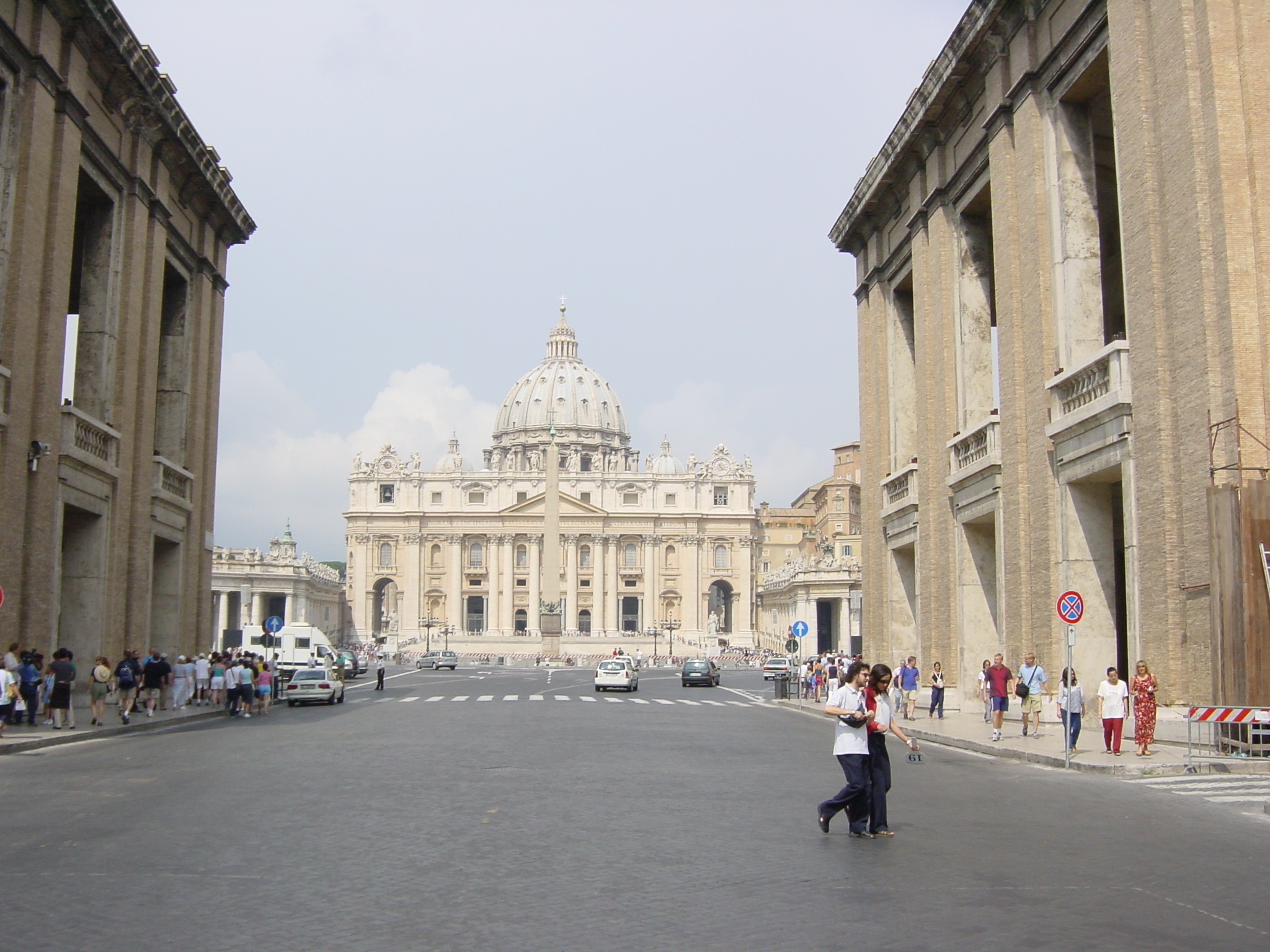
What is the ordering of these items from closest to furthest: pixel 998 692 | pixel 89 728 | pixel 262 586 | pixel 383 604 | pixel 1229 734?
pixel 1229 734 → pixel 998 692 → pixel 89 728 → pixel 262 586 → pixel 383 604

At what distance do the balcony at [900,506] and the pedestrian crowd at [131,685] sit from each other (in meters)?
16.4

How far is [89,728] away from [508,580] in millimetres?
131253

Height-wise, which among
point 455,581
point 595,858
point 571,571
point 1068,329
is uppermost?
point 571,571

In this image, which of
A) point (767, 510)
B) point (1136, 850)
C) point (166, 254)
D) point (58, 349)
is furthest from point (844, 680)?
point (767, 510)

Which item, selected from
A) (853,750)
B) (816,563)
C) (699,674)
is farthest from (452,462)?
(853,750)

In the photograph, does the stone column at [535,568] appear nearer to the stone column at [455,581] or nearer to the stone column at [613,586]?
the stone column at [455,581]

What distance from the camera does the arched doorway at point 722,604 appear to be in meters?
160

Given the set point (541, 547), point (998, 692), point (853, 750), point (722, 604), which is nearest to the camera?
point (853, 750)

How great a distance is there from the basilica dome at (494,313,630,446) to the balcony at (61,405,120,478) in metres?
156

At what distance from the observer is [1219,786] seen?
1555cm

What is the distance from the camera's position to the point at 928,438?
31922mm

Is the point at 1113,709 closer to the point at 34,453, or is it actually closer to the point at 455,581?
the point at 34,453

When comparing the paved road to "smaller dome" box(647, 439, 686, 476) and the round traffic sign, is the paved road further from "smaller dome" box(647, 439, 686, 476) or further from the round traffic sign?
"smaller dome" box(647, 439, 686, 476)

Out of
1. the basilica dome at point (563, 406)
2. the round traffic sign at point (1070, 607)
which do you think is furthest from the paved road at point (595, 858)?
the basilica dome at point (563, 406)
